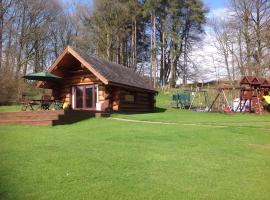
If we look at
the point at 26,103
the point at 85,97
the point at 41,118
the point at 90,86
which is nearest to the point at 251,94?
the point at 90,86

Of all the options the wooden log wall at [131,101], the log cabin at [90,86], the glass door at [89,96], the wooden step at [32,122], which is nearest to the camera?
the wooden step at [32,122]

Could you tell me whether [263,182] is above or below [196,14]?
below

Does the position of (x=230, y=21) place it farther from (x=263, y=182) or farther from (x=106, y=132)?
(x=263, y=182)

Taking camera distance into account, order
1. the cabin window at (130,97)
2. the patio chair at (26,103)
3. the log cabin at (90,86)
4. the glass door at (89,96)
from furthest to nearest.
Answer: the cabin window at (130,97) < the glass door at (89,96) < the log cabin at (90,86) < the patio chair at (26,103)

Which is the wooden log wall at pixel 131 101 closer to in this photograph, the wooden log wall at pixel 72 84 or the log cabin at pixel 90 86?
the log cabin at pixel 90 86

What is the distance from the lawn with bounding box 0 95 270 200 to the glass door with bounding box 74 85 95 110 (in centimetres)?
1003

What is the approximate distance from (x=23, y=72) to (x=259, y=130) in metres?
32.0

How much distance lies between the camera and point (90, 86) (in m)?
21.2

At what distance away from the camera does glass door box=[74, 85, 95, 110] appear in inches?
832

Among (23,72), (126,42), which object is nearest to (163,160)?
(23,72)

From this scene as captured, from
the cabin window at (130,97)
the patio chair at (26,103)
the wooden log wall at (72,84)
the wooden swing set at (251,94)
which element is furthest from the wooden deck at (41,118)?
the wooden swing set at (251,94)

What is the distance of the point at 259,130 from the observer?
12.5 m

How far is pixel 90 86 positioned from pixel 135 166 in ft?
48.2

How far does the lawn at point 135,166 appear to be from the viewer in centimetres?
547
